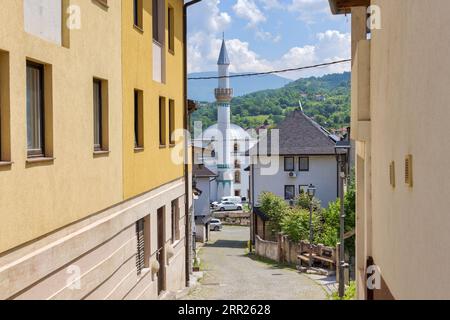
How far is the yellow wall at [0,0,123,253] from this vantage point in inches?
254

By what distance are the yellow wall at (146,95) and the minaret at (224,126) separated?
6158 cm

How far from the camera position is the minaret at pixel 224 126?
7881cm

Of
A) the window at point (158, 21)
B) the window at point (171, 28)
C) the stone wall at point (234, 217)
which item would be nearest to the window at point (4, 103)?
the window at point (158, 21)

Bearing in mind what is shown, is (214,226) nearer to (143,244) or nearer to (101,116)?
(143,244)

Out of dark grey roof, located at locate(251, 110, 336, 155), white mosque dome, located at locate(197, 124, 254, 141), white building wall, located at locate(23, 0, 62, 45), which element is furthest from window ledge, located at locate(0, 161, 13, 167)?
white mosque dome, located at locate(197, 124, 254, 141)

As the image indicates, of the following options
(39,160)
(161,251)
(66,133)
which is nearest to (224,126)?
(161,251)

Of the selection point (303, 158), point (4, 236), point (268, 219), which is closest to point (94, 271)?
point (4, 236)

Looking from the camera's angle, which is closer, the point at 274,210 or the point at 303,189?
the point at 274,210

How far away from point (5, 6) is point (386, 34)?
3.92m

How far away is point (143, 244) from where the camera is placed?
13258 mm

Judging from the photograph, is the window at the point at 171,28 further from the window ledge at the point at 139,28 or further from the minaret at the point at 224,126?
the minaret at the point at 224,126

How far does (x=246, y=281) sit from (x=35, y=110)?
16066mm

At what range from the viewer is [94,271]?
9.16 m
